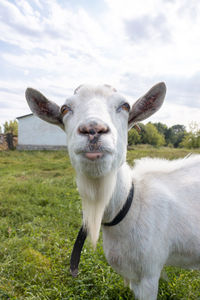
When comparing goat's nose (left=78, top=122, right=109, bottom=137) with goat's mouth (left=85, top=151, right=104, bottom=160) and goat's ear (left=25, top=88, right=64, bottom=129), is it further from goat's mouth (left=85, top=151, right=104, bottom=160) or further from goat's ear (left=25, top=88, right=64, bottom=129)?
goat's ear (left=25, top=88, right=64, bottom=129)

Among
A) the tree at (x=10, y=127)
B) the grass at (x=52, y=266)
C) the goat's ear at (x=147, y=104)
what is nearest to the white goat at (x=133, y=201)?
the goat's ear at (x=147, y=104)

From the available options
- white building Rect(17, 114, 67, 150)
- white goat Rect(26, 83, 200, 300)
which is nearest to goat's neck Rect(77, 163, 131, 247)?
white goat Rect(26, 83, 200, 300)

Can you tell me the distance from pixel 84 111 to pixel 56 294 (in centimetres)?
196

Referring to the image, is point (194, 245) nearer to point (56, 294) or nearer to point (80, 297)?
point (80, 297)

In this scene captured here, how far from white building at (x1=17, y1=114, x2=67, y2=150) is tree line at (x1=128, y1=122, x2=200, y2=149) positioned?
258 inches

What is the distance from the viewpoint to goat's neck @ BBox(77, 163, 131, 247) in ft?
5.49

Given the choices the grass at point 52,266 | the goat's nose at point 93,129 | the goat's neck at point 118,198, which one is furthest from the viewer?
the grass at point 52,266

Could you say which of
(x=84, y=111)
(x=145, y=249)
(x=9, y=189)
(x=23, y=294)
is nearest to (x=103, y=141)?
(x=84, y=111)

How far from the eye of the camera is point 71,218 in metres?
4.37

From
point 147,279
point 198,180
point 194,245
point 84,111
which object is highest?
point 84,111

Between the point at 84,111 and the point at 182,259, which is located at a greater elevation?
the point at 84,111

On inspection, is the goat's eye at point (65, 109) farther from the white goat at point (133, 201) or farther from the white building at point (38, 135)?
the white building at point (38, 135)

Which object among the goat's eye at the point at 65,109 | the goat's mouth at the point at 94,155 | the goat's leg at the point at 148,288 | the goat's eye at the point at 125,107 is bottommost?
the goat's leg at the point at 148,288

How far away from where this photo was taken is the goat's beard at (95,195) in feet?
5.45
